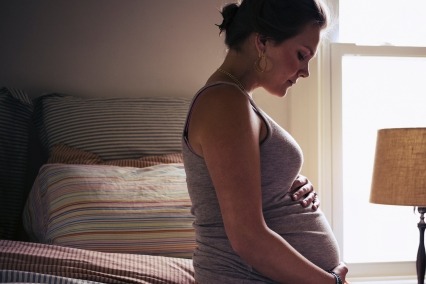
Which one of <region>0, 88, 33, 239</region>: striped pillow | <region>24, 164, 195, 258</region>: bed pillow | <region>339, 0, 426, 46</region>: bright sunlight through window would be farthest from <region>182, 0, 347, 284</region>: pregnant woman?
<region>339, 0, 426, 46</region>: bright sunlight through window

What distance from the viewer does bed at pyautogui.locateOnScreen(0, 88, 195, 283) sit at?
1.38m

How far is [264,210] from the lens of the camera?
3.91ft

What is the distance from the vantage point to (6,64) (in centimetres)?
229

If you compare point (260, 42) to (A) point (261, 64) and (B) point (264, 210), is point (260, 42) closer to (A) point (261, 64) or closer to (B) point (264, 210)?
(A) point (261, 64)

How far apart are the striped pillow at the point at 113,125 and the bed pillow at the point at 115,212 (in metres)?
0.26

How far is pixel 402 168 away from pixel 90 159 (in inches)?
42.2

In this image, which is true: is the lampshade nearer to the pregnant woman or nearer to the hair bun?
the pregnant woman

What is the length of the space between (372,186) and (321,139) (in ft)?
1.63

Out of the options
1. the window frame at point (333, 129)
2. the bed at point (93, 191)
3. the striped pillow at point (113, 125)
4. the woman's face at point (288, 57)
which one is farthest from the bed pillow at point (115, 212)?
the window frame at point (333, 129)

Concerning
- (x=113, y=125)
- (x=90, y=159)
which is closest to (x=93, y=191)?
(x=90, y=159)

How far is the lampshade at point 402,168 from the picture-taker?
6.19 feet

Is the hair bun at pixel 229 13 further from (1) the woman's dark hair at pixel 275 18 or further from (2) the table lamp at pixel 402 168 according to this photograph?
(2) the table lamp at pixel 402 168

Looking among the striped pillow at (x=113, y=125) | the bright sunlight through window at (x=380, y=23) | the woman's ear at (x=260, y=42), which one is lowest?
the striped pillow at (x=113, y=125)

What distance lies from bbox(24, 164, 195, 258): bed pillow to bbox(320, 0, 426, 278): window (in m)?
0.98
